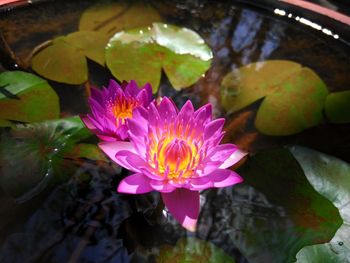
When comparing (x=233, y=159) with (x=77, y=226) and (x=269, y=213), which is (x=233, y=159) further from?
(x=77, y=226)

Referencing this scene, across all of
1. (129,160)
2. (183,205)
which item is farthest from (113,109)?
(183,205)

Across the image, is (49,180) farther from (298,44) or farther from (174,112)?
(298,44)

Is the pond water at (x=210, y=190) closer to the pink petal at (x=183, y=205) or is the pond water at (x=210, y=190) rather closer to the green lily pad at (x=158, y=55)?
the green lily pad at (x=158, y=55)

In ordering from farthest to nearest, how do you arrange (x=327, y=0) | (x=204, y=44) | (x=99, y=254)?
(x=327, y=0) → (x=204, y=44) → (x=99, y=254)

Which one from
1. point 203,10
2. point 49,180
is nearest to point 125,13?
point 203,10

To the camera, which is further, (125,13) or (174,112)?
(125,13)

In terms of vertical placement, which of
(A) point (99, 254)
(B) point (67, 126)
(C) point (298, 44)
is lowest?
(A) point (99, 254)
